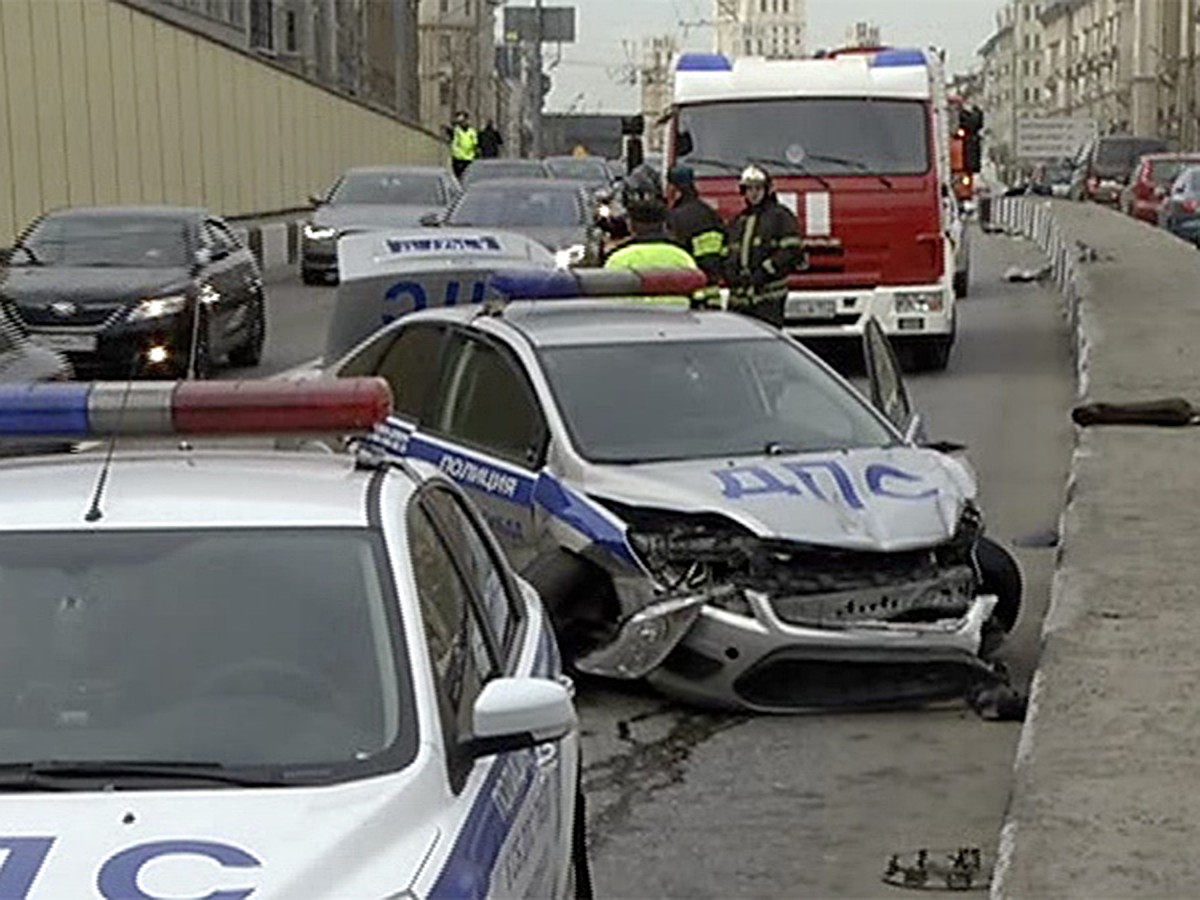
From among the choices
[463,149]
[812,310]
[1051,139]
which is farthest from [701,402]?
[1051,139]

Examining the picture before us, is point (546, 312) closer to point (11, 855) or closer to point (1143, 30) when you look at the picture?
point (11, 855)

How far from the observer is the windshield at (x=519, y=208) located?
90.1 feet

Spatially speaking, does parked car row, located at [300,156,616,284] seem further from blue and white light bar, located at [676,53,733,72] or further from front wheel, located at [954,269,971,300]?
front wheel, located at [954,269,971,300]

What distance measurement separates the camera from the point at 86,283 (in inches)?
827

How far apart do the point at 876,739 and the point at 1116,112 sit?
117 metres

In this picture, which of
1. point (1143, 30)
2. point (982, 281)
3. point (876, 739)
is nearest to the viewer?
point (876, 739)

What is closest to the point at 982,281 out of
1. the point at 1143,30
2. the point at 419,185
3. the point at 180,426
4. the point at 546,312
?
the point at 419,185

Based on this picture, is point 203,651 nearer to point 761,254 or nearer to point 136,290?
point 761,254

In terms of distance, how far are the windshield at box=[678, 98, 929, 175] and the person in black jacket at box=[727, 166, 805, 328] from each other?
158 inches

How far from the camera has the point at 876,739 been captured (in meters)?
9.13

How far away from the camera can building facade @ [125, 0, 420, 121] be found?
6694 cm

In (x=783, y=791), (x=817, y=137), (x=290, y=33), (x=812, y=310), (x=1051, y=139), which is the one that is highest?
(x=290, y=33)

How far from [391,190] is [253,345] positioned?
1305 centimetres

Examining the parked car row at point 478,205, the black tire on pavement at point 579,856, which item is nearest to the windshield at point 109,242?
the parked car row at point 478,205
